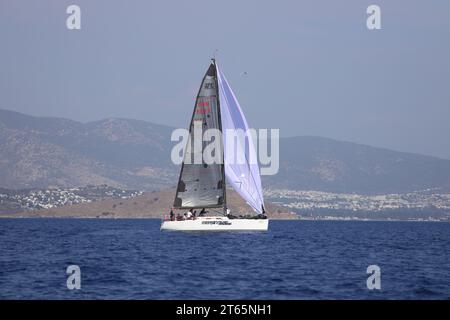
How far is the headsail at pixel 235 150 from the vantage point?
9338 cm

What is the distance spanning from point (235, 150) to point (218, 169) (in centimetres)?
368

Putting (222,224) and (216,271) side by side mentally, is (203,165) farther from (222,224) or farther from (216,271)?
(216,271)

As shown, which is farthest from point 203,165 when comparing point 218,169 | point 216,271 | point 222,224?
point 216,271

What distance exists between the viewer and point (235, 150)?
3691 inches

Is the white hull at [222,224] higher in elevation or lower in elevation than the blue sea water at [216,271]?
higher

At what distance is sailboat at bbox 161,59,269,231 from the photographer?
309 ft

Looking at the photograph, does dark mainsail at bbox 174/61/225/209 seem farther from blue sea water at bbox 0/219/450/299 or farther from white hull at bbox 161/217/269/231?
blue sea water at bbox 0/219/450/299

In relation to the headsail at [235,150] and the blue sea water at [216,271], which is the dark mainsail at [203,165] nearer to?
the headsail at [235,150]

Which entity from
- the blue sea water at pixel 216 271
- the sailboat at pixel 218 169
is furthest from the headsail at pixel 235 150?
the blue sea water at pixel 216 271

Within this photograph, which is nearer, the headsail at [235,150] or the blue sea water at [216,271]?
the blue sea water at [216,271]

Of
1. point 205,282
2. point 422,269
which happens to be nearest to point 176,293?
point 205,282
